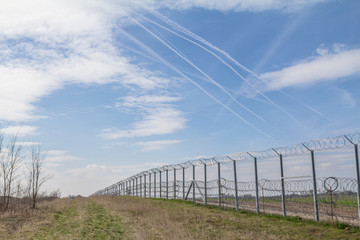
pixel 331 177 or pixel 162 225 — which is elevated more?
pixel 331 177

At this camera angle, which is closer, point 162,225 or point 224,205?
point 162,225

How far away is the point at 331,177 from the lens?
14305 millimetres

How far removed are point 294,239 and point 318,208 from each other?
3557mm

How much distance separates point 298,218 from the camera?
15367mm

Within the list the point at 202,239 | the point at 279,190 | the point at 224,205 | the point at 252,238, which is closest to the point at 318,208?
the point at 279,190

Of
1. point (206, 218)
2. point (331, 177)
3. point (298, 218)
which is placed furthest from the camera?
point (206, 218)

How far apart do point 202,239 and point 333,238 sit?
4.18 metres

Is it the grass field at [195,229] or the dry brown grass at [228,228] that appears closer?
the dry brown grass at [228,228]

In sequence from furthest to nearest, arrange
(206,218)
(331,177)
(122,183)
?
1. (122,183)
2. (206,218)
3. (331,177)

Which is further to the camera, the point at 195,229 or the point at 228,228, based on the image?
the point at 228,228

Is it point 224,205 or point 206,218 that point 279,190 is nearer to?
point 206,218

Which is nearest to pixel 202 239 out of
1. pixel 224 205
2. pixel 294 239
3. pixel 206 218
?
pixel 294 239

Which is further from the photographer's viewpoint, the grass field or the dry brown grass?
the grass field

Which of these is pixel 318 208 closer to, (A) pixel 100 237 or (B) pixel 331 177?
(B) pixel 331 177
